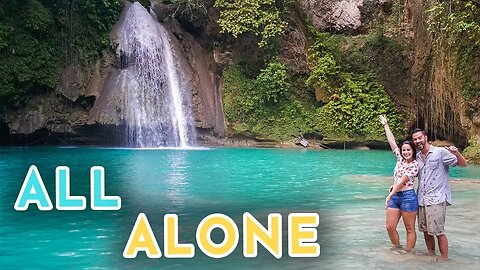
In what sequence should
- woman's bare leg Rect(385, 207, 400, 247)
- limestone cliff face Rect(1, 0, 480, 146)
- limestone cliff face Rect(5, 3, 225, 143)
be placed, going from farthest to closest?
limestone cliff face Rect(5, 3, 225, 143), limestone cliff face Rect(1, 0, 480, 146), woman's bare leg Rect(385, 207, 400, 247)

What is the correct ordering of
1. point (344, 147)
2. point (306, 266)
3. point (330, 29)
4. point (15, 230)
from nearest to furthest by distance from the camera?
point (306, 266) → point (15, 230) → point (344, 147) → point (330, 29)

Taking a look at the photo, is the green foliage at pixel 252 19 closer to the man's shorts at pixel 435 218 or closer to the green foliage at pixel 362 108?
the green foliage at pixel 362 108

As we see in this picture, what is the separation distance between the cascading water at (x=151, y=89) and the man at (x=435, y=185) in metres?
18.2

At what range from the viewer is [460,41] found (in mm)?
17641

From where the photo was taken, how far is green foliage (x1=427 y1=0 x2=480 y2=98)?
1570cm

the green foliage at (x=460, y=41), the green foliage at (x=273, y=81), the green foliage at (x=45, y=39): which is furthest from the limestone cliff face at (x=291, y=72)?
the green foliage at (x=273, y=81)

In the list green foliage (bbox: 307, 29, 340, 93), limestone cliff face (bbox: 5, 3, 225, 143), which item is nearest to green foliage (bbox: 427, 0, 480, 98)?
green foliage (bbox: 307, 29, 340, 93)

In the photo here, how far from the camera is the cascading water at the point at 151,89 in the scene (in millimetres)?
22672

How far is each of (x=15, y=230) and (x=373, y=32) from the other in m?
20.6

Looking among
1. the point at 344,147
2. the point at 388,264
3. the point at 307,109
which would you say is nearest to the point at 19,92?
the point at 307,109

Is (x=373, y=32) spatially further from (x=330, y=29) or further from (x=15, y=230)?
(x=15, y=230)

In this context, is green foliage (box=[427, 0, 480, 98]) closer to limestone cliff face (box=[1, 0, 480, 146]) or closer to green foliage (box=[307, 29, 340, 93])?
limestone cliff face (box=[1, 0, 480, 146])

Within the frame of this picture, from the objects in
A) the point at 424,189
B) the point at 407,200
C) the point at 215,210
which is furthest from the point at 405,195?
the point at 215,210

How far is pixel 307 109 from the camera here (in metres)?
24.5
